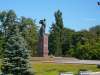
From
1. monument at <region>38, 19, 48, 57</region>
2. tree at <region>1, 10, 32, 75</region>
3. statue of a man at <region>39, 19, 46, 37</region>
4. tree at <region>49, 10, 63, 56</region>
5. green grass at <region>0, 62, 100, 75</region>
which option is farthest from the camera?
tree at <region>49, 10, 63, 56</region>

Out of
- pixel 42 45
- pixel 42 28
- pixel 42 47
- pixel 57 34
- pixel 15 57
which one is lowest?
pixel 15 57

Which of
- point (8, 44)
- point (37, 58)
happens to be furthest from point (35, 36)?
point (8, 44)

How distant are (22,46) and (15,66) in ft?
4.27

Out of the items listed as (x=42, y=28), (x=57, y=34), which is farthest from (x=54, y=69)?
(x=57, y=34)

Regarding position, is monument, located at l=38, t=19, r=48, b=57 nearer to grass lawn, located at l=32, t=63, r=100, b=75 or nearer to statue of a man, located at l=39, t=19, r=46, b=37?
statue of a man, located at l=39, t=19, r=46, b=37

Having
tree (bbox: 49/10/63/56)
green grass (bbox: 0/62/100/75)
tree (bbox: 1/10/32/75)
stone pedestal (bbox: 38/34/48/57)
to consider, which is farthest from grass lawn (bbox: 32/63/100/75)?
tree (bbox: 49/10/63/56)

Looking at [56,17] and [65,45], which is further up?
[56,17]

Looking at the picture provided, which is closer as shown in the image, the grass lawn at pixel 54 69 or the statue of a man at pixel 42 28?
the grass lawn at pixel 54 69

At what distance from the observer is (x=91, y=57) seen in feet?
215

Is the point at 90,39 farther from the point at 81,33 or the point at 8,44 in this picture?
the point at 8,44

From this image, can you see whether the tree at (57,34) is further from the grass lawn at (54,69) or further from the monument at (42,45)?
the grass lawn at (54,69)

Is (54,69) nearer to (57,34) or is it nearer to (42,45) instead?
(42,45)

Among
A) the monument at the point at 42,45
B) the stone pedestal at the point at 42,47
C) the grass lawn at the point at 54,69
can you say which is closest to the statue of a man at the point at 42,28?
the monument at the point at 42,45

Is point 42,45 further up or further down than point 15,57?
further up
